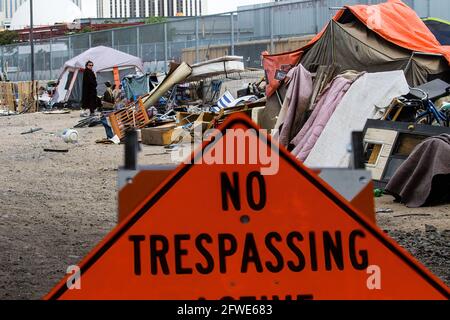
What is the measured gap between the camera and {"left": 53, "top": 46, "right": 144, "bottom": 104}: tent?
42.1 meters

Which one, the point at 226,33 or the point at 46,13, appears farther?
the point at 46,13

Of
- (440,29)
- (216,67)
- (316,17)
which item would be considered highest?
(316,17)

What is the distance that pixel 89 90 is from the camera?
3102 cm

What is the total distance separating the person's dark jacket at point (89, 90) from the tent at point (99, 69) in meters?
8.79

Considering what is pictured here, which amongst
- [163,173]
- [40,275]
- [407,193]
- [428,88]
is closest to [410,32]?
[428,88]

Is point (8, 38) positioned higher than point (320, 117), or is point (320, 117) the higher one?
point (8, 38)

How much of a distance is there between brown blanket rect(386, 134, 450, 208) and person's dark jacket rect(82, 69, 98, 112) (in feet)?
67.6

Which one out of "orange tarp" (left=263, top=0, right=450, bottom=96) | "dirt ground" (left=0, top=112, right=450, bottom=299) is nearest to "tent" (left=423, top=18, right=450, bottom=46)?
"orange tarp" (left=263, top=0, right=450, bottom=96)

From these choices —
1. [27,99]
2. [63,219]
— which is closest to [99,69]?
[27,99]

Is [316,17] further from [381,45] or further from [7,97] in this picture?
[7,97]

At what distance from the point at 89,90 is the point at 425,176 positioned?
2115 cm

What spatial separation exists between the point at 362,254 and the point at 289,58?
1752 cm

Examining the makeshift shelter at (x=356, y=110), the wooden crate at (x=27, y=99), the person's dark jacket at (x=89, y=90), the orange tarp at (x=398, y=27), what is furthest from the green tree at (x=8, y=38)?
the makeshift shelter at (x=356, y=110)
